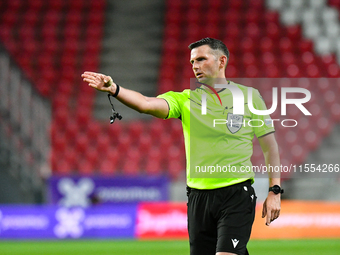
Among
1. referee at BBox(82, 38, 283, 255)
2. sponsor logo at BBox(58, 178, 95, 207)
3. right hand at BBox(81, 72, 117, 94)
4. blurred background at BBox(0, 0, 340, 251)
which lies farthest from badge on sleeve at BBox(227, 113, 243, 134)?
sponsor logo at BBox(58, 178, 95, 207)

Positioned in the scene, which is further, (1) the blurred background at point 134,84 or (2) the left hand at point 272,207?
(1) the blurred background at point 134,84

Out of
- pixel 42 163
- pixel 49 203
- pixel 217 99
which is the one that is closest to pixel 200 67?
pixel 217 99

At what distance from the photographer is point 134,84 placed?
12.5m

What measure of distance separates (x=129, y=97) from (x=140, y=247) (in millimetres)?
5708

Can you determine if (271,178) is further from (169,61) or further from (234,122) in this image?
(169,61)

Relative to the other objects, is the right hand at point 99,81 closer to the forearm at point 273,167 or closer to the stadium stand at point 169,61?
the forearm at point 273,167

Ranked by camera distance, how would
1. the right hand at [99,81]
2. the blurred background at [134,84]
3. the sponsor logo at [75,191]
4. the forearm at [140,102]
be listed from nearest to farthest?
the right hand at [99,81]
the forearm at [140,102]
the sponsor logo at [75,191]
the blurred background at [134,84]

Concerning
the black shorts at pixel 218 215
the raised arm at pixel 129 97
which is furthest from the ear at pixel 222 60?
the black shorts at pixel 218 215

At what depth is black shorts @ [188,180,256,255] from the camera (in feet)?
10.0

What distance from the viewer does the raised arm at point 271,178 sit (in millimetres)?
3139

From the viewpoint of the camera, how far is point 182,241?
8680 millimetres

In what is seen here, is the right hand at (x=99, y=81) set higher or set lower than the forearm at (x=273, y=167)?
higher

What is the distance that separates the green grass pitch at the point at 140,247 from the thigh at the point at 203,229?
14.3 ft

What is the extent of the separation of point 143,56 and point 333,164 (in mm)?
5585
